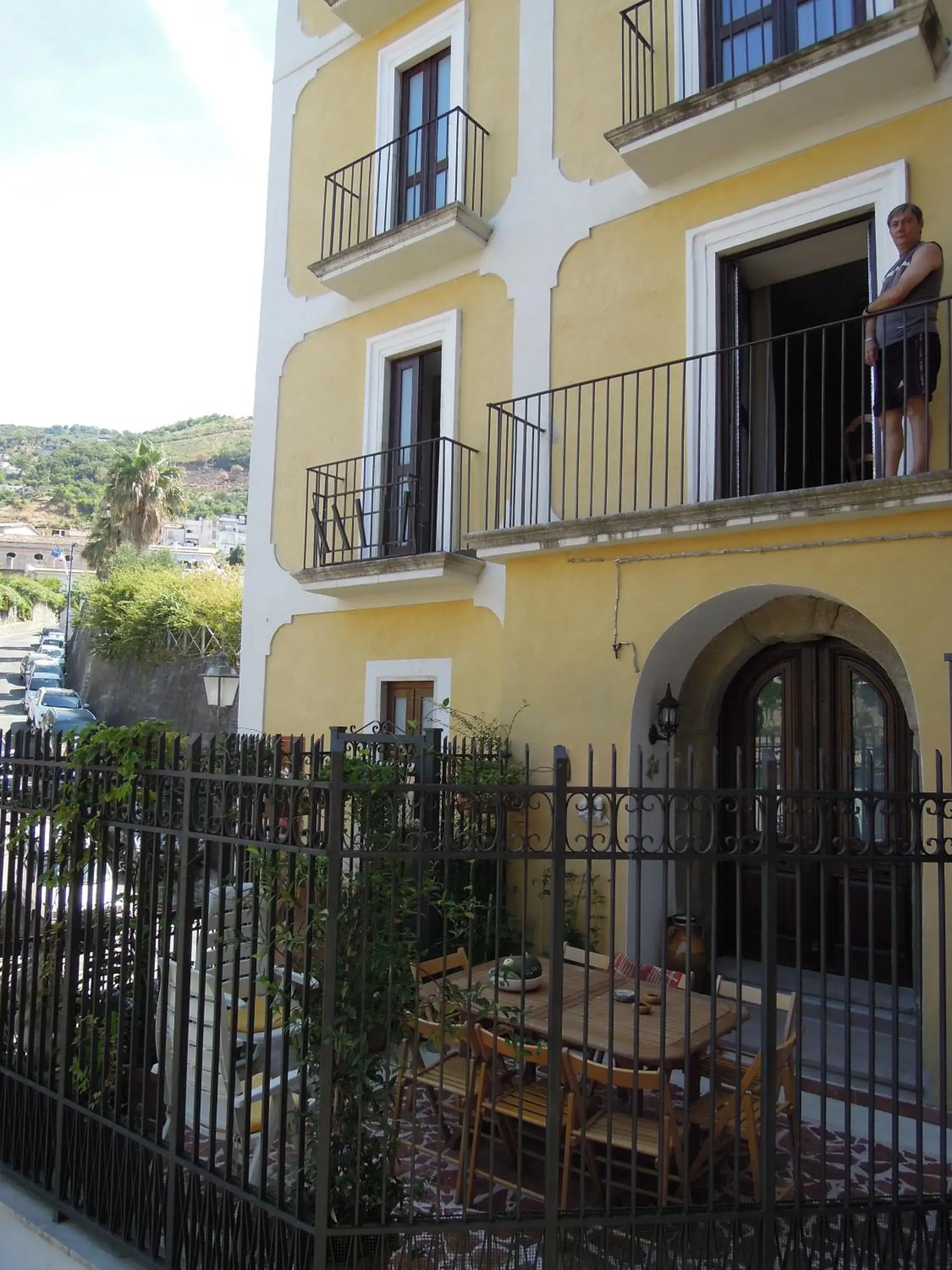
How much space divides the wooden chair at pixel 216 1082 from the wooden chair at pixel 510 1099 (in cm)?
82

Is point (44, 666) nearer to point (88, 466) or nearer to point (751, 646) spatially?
point (751, 646)

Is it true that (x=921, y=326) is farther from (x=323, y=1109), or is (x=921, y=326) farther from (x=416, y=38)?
(x=416, y=38)

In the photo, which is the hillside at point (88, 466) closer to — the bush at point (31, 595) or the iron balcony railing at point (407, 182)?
the bush at point (31, 595)

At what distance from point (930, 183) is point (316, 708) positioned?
769cm

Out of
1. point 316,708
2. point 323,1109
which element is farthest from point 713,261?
point 323,1109

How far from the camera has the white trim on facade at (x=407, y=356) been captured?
378 inches

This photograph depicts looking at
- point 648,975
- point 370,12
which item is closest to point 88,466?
point 370,12

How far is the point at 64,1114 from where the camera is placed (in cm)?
407

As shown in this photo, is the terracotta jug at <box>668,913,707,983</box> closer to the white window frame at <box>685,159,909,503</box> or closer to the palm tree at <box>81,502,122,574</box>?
the white window frame at <box>685,159,909,503</box>

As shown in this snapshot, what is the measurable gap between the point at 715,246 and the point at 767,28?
1878 millimetres

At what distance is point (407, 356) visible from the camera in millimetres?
10445

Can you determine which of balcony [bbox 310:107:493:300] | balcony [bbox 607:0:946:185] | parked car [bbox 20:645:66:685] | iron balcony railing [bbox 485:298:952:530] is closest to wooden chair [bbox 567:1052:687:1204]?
iron balcony railing [bbox 485:298:952:530]

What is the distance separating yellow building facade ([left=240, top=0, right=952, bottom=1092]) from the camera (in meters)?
6.71

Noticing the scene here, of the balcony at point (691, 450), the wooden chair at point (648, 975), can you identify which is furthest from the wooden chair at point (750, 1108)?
the balcony at point (691, 450)
